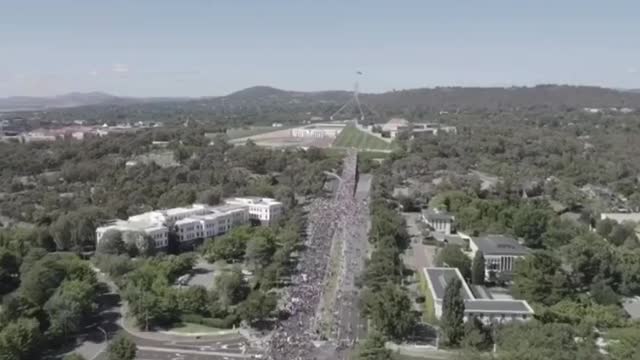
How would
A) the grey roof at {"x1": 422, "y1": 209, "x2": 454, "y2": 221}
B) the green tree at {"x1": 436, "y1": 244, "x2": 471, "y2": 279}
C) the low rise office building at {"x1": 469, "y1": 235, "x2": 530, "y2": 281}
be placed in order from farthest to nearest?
the grey roof at {"x1": 422, "y1": 209, "x2": 454, "y2": 221} → the low rise office building at {"x1": 469, "y1": 235, "x2": 530, "y2": 281} → the green tree at {"x1": 436, "y1": 244, "x2": 471, "y2": 279}

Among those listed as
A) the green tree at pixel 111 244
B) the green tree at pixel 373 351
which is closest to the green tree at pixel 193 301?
the green tree at pixel 373 351

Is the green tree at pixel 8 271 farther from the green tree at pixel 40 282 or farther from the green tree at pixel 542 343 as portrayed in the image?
the green tree at pixel 542 343

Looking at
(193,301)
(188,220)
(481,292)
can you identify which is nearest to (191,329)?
(193,301)

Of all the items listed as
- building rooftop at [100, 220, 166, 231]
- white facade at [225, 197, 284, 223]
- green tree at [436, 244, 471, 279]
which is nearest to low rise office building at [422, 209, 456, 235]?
green tree at [436, 244, 471, 279]

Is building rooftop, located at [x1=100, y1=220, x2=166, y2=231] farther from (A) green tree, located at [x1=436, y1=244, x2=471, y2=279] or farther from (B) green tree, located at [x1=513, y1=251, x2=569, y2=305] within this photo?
(B) green tree, located at [x1=513, y1=251, x2=569, y2=305]

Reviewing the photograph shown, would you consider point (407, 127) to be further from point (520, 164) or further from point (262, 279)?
point (262, 279)

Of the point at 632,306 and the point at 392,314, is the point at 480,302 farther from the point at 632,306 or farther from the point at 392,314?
the point at 632,306
